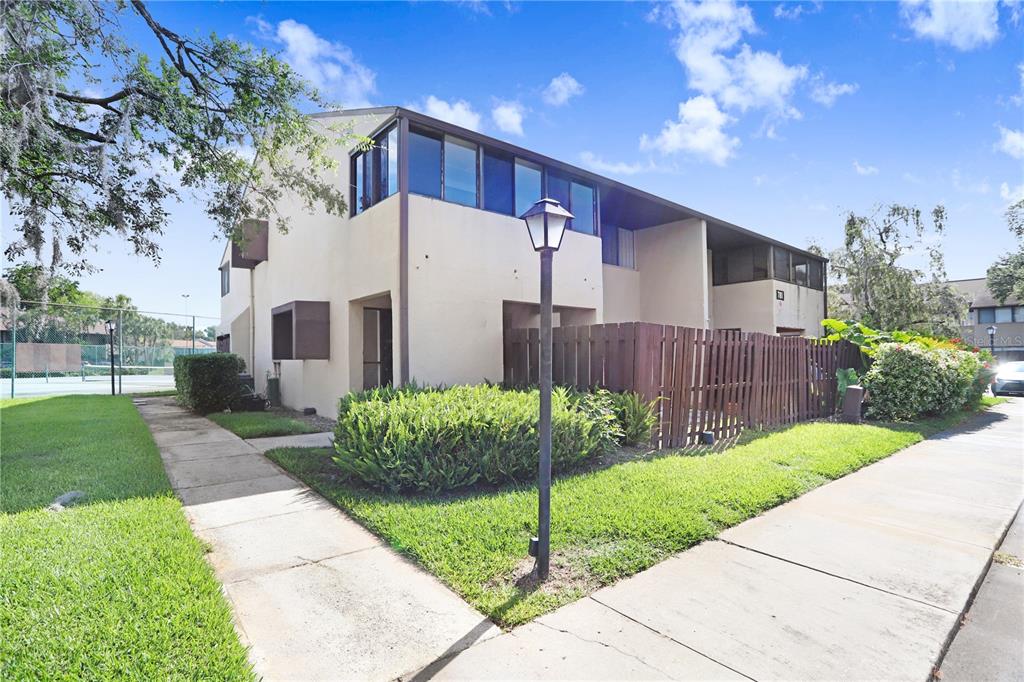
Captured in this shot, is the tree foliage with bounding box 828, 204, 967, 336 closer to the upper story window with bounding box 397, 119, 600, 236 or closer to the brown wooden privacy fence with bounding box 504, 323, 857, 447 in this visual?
the brown wooden privacy fence with bounding box 504, 323, 857, 447

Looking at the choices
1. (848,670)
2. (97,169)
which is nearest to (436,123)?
(97,169)

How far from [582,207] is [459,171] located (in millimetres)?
3355

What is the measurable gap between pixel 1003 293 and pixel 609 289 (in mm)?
28878

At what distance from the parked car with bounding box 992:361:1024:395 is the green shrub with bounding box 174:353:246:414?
2553cm

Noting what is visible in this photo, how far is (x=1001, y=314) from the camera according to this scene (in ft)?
117

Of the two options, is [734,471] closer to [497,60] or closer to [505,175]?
[505,175]

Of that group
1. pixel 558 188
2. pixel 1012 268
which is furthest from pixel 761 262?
pixel 1012 268

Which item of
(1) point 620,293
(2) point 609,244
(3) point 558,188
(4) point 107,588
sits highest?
(3) point 558,188

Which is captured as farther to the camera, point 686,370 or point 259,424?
point 259,424

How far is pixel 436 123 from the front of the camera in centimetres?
834

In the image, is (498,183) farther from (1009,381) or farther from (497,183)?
(1009,381)

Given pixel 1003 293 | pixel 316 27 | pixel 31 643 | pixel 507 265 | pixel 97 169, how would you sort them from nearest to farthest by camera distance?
pixel 31 643 < pixel 97 169 < pixel 316 27 < pixel 507 265 < pixel 1003 293

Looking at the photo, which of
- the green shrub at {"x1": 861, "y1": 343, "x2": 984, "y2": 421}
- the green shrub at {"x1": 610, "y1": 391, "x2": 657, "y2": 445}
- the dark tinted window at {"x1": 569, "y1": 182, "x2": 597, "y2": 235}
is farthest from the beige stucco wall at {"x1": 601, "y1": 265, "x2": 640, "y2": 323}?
the green shrub at {"x1": 610, "y1": 391, "x2": 657, "y2": 445}

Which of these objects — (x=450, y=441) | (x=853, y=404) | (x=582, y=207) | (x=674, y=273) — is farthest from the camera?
(x=674, y=273)
